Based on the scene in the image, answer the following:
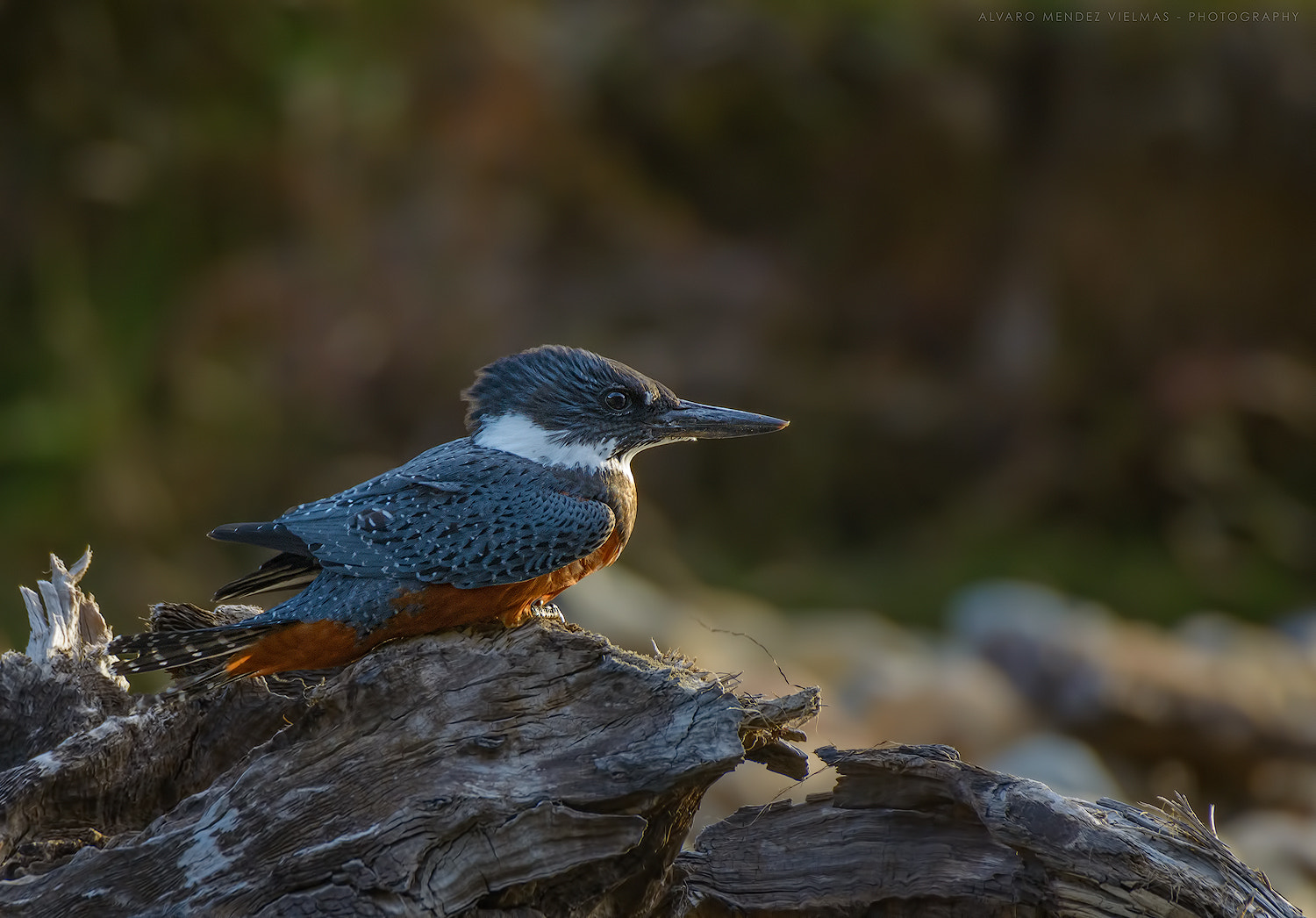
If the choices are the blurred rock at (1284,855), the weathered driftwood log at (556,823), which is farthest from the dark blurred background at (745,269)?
the weathered driftwood log at (556,823)

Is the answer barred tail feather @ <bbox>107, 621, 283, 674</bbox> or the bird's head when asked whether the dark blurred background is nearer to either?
the bird's head

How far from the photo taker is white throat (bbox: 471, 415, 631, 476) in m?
4.49

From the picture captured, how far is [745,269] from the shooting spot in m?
16.0

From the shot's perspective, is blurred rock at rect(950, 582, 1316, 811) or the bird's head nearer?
the bird's head

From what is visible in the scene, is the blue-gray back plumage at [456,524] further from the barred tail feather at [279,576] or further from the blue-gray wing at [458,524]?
the barred tail feather at [279,576]

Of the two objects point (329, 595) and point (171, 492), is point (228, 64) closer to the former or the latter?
point (171, 492)

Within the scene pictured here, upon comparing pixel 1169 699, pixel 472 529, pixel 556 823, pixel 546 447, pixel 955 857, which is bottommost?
pixel 556 823

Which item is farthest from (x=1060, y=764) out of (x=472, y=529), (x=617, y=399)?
(x=472, y=529)

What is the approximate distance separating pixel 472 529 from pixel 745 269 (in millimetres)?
12332

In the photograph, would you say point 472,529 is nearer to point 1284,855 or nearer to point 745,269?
point 1284,855

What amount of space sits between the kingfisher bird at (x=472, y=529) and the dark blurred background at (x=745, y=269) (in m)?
9.06

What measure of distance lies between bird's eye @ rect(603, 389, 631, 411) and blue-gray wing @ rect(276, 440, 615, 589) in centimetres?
34

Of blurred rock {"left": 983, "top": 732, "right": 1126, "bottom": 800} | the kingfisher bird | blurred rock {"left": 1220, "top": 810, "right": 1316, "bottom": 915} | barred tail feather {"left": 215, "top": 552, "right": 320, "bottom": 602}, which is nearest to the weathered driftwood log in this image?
the kingfisher bird

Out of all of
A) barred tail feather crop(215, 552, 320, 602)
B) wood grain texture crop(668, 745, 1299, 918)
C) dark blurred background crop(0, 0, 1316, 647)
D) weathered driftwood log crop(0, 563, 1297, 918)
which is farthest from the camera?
dark blurred background crop(0, 0, 1316, 647)
